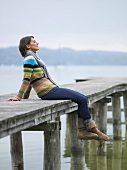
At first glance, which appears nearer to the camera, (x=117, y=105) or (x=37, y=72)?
(x=37, y=72)

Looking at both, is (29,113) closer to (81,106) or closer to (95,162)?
(81,106)

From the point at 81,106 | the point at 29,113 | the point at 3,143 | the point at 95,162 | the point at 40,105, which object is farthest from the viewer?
the point at 3,143

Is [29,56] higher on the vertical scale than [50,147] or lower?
higher

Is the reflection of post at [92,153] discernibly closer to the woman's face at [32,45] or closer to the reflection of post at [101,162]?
the reflection of post at [101,162]

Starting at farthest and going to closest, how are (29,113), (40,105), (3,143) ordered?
(3,143) → (40,105) → (29,113)

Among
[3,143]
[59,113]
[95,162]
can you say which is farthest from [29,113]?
[3,143]

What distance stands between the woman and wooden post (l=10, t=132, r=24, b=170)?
2.66 ft

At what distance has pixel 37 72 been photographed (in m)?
9.46

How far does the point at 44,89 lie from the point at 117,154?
612 cm

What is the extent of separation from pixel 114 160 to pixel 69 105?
488 centimetres

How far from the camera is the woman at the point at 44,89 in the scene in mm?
9406

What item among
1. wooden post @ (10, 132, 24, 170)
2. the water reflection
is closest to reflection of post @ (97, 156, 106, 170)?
the water reflection

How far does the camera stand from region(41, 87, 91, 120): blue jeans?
9.41m

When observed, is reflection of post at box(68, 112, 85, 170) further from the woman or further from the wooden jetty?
the woman
